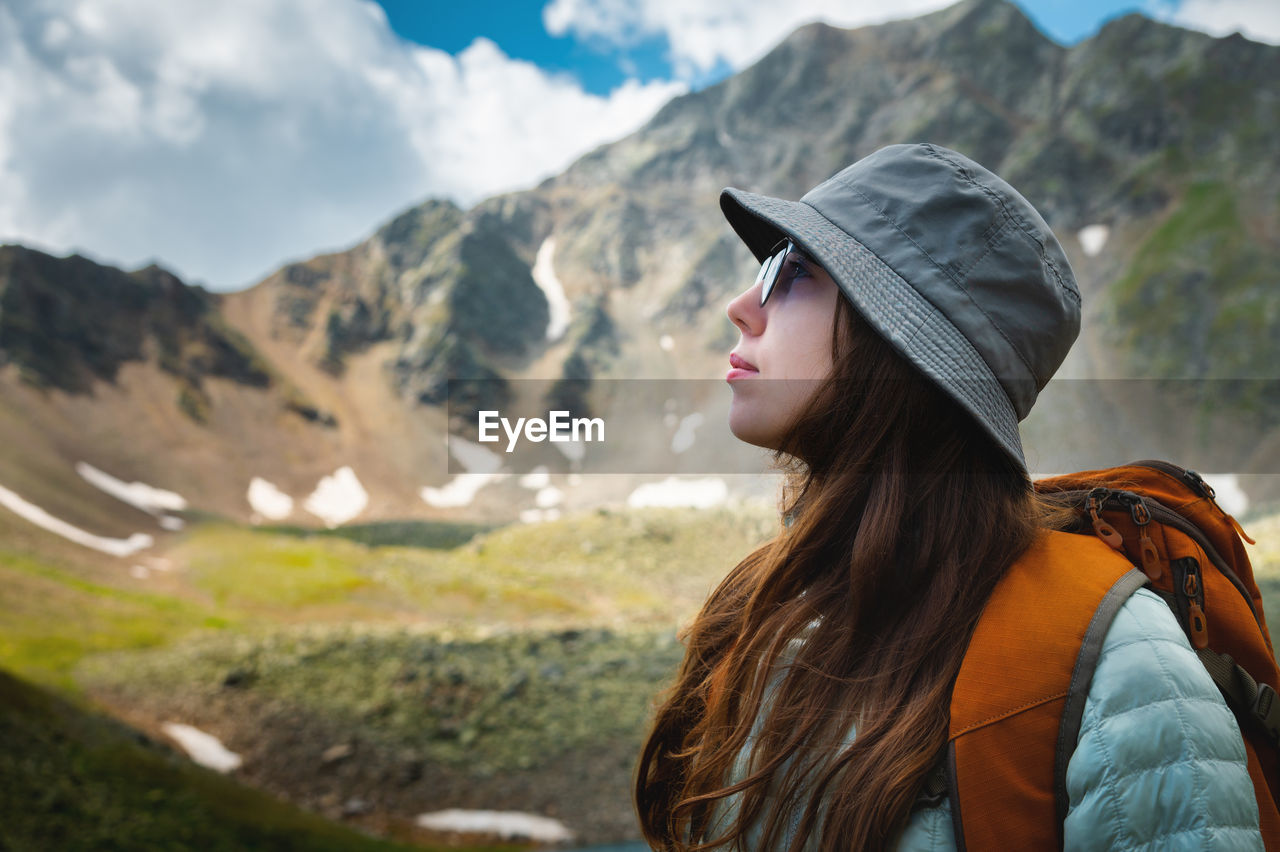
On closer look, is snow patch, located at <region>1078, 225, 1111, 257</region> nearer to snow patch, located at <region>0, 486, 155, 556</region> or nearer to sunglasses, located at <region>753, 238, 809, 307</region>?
snow patch, located at <region>0, 486, 155, 556</region>

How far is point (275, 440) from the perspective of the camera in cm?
8125

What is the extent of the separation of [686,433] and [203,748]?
72457 mm

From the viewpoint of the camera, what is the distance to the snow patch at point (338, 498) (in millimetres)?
73875

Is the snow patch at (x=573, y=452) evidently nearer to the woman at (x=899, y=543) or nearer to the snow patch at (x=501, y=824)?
the snow patch at (x=501, y=824)

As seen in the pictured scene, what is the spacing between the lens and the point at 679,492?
71.1 metres

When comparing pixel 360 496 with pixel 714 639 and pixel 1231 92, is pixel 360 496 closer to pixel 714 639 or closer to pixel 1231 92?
pixel 714 639

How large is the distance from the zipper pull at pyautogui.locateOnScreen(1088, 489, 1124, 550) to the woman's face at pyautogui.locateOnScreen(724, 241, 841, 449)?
22.2 inches

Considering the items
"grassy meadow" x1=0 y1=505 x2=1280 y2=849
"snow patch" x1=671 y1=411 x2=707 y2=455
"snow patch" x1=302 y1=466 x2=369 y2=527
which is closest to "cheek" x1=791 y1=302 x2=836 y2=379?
"grassy meadow" x1=0 y1=505 x2=1280 y2=849

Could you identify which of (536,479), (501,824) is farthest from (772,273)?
(536,479)

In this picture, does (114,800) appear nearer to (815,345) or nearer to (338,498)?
(815,345)

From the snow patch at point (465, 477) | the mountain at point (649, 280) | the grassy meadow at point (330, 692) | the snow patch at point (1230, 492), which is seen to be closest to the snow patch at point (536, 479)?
the snow patch at point (465, 477)

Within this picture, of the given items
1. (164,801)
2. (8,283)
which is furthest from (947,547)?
(8,283)

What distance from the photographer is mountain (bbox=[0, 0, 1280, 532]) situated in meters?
69.1

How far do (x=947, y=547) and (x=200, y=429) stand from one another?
87.8 meters
